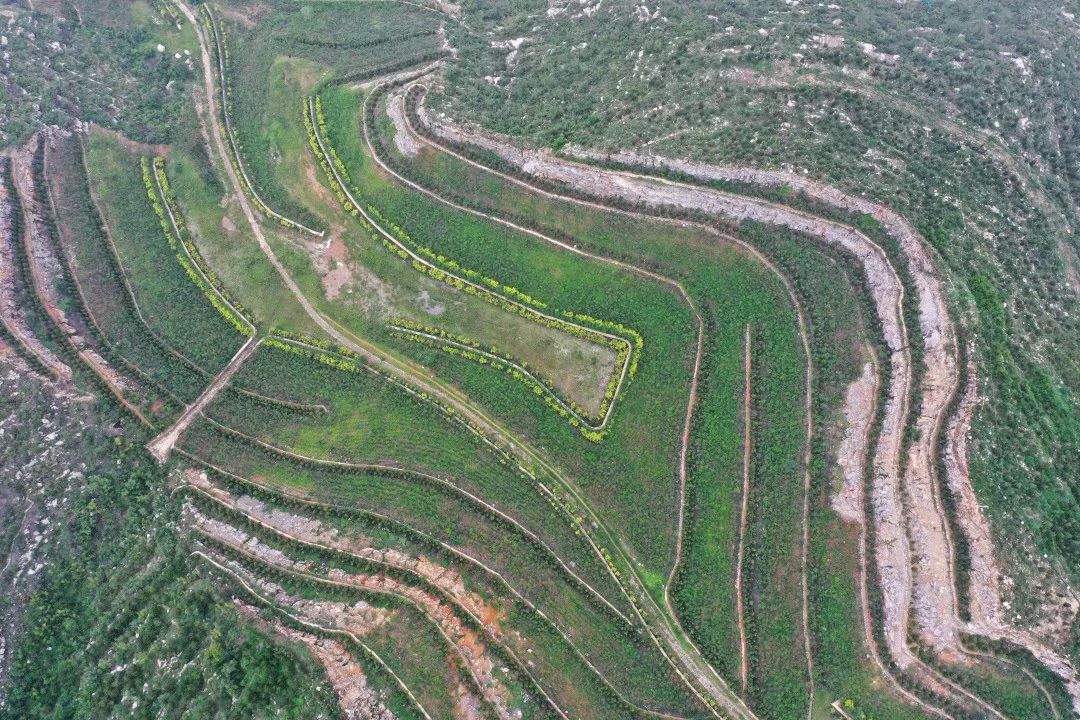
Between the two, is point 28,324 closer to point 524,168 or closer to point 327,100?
point 327,100

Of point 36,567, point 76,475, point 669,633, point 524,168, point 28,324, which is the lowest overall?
point 36,567

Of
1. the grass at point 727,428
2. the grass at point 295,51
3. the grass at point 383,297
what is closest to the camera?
the grass at point 727,428

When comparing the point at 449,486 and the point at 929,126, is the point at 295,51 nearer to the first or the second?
the point at 449,486

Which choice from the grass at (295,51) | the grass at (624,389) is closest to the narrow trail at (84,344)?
the grass at (295,51)

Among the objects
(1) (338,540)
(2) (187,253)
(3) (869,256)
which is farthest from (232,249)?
(3) (869,256)

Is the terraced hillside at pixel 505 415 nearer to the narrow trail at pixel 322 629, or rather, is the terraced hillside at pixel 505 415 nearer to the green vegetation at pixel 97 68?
the narrow trail at pixel 322 629

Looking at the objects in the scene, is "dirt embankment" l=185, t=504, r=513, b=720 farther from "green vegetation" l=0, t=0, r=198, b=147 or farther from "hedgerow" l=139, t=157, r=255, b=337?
"green vegetation" l=0, t=0, r=198, b=147

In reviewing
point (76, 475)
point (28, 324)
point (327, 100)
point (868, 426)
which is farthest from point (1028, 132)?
point (28, 324)
